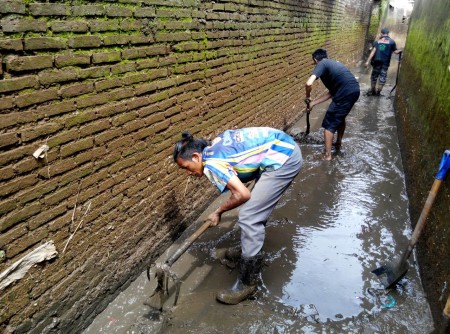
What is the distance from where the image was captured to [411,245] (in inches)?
108

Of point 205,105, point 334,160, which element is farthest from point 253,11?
point 334,160

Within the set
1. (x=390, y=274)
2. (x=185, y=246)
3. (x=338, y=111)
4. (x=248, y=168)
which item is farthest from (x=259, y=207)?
(x=338, y=111)

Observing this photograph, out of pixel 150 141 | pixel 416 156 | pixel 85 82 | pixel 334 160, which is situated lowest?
pixel 334 160

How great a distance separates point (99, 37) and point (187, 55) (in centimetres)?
112

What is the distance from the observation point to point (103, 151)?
2.46m

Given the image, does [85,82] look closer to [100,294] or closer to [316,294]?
[100,294]

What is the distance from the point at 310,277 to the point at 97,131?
2199 millimetres

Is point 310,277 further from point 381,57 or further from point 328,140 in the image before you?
point 381,57

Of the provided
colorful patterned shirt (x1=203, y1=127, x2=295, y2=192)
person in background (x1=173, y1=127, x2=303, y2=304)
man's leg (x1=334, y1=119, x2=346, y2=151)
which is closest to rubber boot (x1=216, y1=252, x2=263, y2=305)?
person in background (x1=173, y1=127, x2=303, y2=304)

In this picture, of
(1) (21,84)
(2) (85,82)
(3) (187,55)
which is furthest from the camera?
(3) (187,55)

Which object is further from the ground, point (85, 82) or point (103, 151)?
point (85, 82)

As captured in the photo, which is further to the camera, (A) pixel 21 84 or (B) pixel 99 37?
(B) pixel 99 37

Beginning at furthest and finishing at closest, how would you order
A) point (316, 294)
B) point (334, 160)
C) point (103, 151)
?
point (334, 160) < point (316, 294) < point (103, 151)

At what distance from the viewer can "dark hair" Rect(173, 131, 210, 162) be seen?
8.25ft
